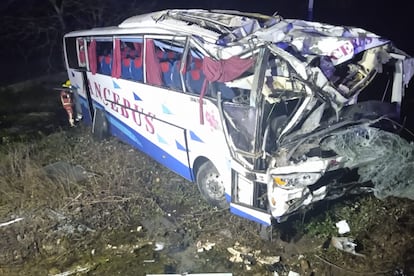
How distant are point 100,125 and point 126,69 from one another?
185 cm

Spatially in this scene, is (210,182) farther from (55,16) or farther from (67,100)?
(55,16)

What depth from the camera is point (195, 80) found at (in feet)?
18.0

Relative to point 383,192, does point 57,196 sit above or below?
below

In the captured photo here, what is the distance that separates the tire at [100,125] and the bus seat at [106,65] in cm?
91

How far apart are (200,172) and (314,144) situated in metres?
1.85

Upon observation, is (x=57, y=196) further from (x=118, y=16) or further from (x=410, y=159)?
(x=118, y=16)

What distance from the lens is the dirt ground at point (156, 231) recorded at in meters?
4.68

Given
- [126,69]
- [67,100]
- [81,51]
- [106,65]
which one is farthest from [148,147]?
[67,100]

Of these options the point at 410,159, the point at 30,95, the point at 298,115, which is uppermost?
the point at 298,115

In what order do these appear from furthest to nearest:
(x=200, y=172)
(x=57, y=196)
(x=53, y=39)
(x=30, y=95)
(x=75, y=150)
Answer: (x=53, y=39)
(x=30, y=95)
(x=75, y=150)
(x=57, y=196)
(x=200, y=172)

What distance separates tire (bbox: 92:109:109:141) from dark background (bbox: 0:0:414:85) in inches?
241

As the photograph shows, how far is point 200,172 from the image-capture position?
18.6ft

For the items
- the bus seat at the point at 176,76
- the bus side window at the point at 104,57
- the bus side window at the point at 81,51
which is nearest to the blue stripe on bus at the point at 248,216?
the bus seat at the point at 176,76

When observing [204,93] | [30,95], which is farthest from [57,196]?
[30,95]
